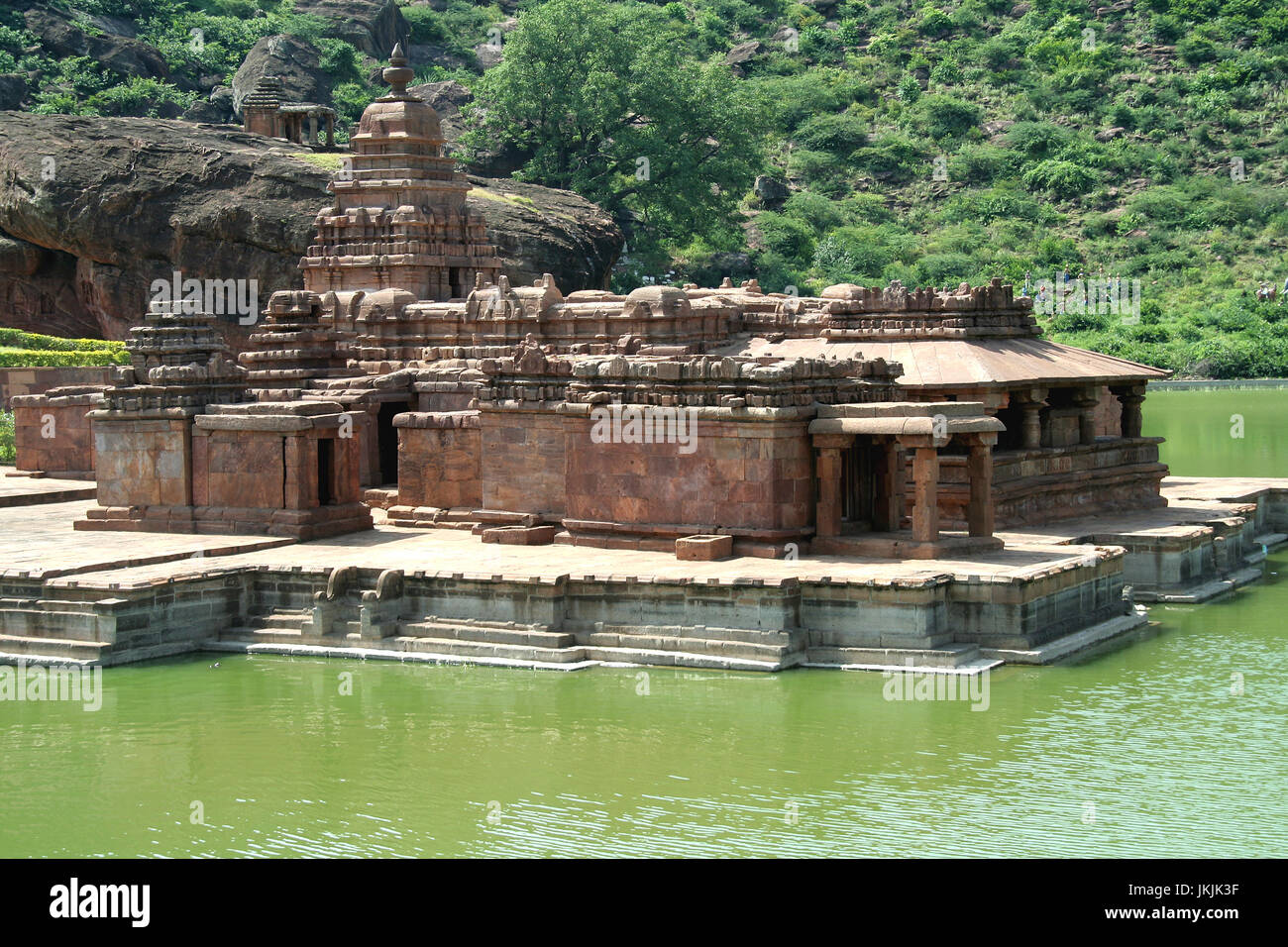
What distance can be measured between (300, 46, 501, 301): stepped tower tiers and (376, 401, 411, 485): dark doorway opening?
482cm

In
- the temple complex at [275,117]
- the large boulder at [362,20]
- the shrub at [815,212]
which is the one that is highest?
the large boulder at [362,20]

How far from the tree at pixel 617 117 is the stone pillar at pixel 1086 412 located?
34527 mm

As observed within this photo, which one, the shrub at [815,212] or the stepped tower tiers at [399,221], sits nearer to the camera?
the stepped tower tiers at [399,221]

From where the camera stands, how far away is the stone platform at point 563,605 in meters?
22.0

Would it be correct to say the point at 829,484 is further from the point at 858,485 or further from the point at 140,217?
the point at 140,217

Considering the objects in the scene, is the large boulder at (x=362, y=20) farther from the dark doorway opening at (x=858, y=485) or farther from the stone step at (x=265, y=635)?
the stone step at (x=265, y=635)

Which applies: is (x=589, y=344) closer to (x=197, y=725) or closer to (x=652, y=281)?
(x=197, y=725)

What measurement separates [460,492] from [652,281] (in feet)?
123

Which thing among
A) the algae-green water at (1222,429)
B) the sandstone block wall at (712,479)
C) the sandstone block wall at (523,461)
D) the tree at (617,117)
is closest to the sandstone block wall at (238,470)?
the sandstone block wall at (523,461)

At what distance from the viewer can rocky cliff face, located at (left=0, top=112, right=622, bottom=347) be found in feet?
161

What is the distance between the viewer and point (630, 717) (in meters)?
20.2

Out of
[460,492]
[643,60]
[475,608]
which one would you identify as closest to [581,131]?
[643,60]

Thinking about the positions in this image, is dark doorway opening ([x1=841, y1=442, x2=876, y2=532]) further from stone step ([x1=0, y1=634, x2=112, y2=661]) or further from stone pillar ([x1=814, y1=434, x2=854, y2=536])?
stone step ([x1=0, y1=634, x2=112, y2=661])

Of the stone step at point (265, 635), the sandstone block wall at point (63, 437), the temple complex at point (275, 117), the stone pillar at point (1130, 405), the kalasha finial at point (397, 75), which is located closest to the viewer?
the stone step at point (265, 635)
